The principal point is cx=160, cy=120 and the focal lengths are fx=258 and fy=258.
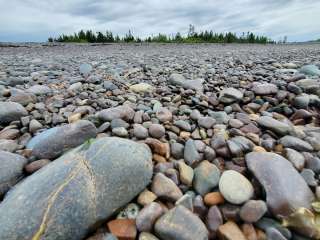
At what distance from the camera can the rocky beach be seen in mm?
1344

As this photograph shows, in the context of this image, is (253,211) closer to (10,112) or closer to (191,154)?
(191,154)

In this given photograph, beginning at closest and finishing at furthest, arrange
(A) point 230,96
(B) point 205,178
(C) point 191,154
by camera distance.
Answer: (B) point 205,178
(C) point 191,154
(A) point 230,96

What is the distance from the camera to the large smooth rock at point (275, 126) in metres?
2.13

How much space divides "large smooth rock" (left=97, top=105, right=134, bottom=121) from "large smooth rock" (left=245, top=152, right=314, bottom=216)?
3.30 feet

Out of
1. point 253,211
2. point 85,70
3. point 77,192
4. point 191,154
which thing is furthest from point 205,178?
point 85,70

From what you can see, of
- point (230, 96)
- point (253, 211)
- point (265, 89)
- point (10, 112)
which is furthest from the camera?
point (265, 89)

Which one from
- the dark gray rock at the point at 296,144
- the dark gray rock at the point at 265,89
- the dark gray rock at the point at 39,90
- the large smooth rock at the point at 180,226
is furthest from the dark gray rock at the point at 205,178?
the dark gray rock at the point at 39,90

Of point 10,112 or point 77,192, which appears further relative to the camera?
point 10,112

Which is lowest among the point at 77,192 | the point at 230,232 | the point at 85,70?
the point at 230,232

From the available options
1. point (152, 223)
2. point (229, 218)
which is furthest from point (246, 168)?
point (152, 223)

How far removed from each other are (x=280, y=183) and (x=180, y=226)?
687 mm

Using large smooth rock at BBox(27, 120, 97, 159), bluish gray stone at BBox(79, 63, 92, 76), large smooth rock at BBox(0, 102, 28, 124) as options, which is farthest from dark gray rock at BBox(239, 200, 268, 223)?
bluish gray stone at BBox(79, 63, 92, 76)

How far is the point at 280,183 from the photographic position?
61.8 inches

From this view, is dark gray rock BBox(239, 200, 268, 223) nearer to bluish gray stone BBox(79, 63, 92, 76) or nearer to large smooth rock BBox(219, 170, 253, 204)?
large smooth rock BBox(219, 170, 253, 204)
